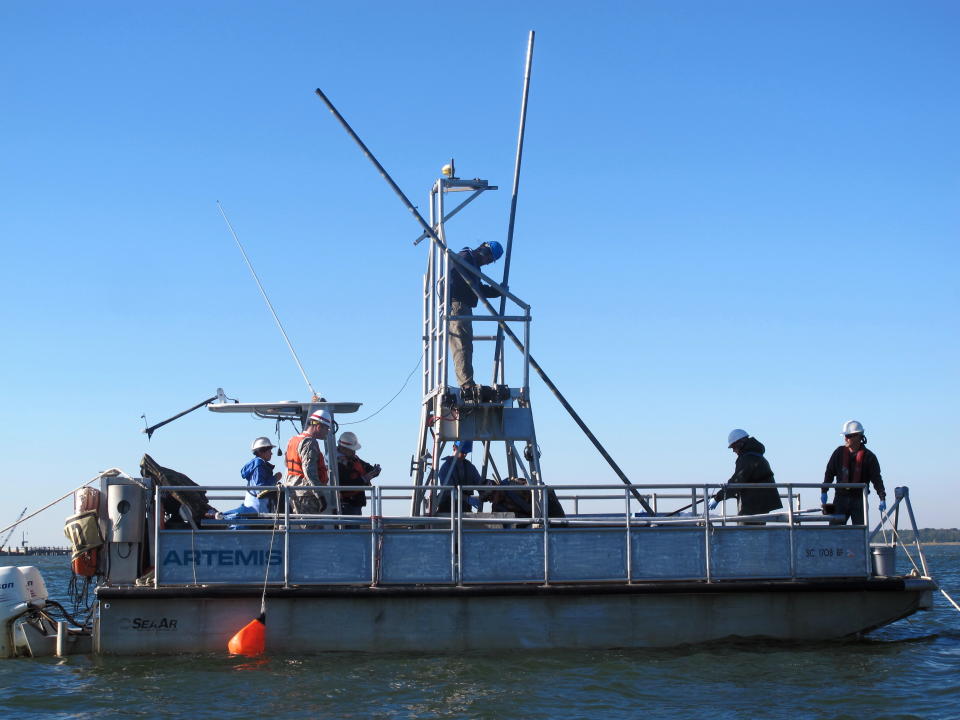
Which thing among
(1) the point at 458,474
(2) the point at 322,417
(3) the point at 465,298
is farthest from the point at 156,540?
(3) the point at 465,298

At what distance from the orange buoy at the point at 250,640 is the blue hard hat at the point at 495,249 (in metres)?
5.89

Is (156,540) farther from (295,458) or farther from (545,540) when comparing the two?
(545,540)

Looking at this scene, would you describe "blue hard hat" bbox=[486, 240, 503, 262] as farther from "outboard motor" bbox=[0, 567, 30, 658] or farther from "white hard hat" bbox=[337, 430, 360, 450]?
"outboard motor" bbox=[0, 567, 30, 658]

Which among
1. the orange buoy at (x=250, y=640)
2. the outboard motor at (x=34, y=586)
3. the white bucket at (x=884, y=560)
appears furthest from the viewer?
the white bucket at (x=884, y=560)

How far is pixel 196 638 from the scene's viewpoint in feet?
35.4

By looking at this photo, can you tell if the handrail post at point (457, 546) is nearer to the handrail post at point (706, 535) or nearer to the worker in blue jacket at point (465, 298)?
the worker in blue jacket at point (465, 298)

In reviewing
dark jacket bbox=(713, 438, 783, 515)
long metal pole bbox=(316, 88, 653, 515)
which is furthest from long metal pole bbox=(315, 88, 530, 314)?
dark jacket bbox=(713, 438, 783, 515)

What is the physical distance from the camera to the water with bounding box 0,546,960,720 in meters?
9.05

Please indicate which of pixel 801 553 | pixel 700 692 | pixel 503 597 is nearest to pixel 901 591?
pixel 801 553

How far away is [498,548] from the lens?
11195mm

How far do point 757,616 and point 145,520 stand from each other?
652 cm

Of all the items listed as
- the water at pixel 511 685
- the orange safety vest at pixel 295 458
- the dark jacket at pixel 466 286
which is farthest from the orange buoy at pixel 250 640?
the dark jacket at pixel 466 286

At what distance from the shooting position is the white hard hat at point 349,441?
1293 centimetres

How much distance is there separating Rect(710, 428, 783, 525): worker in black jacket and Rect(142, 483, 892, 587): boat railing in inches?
11.1
